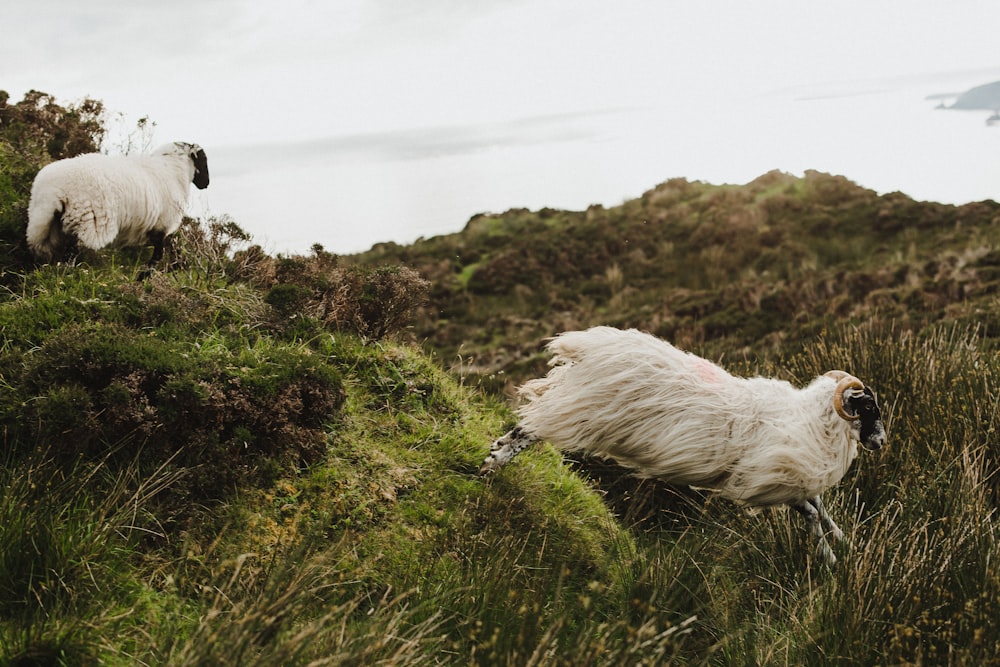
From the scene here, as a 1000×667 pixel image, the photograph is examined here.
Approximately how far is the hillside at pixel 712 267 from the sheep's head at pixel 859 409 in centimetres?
681

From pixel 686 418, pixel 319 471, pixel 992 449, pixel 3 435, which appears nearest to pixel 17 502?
pixel 3 435

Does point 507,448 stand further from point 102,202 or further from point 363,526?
point 102,202

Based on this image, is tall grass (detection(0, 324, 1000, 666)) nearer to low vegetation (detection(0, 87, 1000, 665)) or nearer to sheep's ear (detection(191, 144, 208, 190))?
low vegetation (detection(0, 87, 1000, 665))

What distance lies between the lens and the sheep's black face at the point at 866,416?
4.43m

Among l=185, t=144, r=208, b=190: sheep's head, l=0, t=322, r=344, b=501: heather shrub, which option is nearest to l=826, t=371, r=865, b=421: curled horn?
l=0, t=322, r=344, b=501: heather shrub

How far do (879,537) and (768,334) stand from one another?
1131cm

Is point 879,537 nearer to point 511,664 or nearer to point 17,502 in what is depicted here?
point 511,664

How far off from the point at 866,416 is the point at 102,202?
559 centimetres

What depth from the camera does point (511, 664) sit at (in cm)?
269

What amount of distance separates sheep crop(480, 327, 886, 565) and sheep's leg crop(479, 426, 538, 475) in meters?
0.12

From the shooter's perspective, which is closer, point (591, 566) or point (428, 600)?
point (428, 600)

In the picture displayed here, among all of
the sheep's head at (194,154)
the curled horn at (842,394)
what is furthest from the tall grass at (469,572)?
the sheep's head at (194,154)

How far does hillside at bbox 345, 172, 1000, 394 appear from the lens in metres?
14.9

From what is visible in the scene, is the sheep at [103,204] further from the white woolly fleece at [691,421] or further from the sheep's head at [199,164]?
the white woolly fleece at [691,421]
